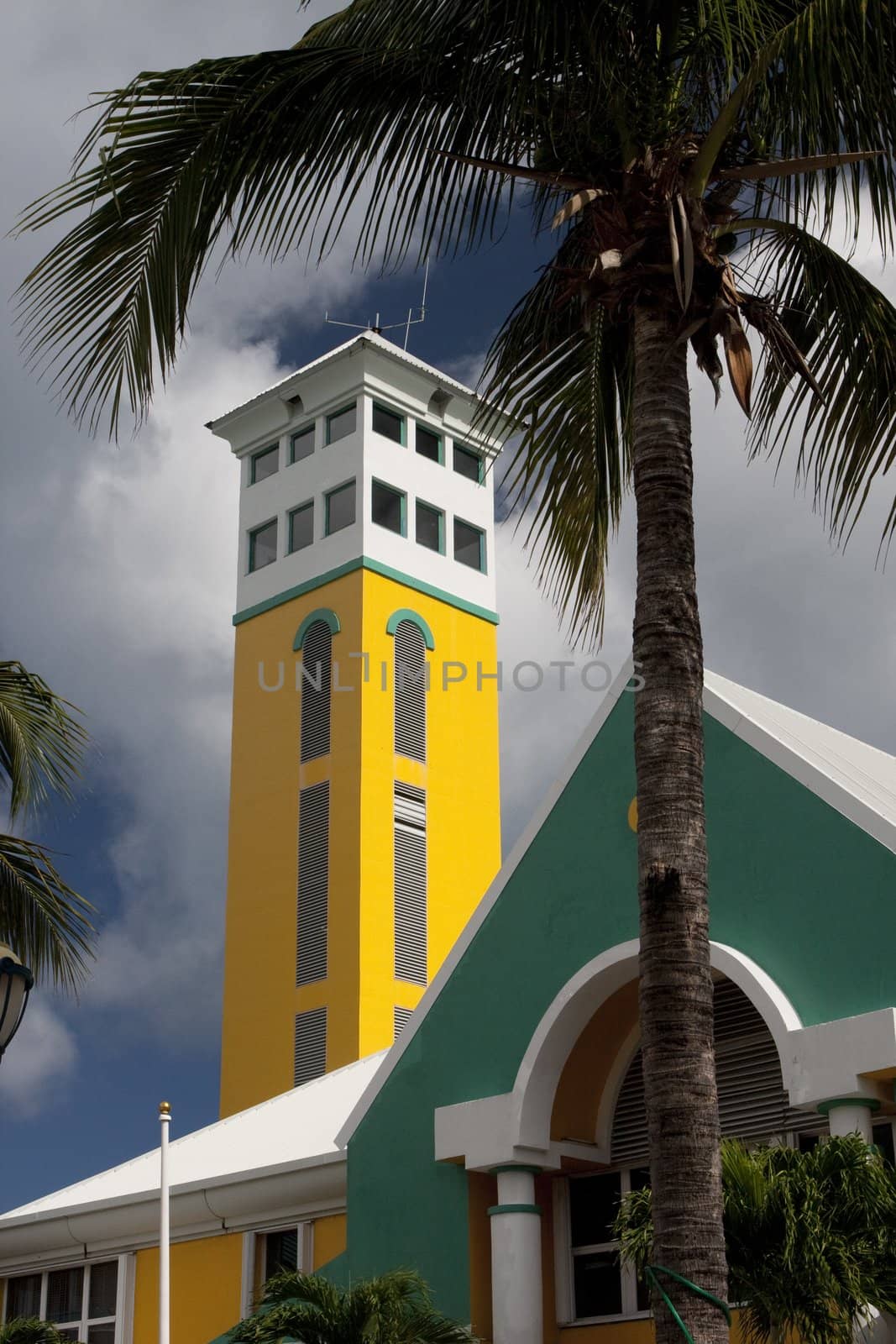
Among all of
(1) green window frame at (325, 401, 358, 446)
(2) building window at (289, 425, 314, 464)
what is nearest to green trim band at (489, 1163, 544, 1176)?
(1) green window frame at (325, 401, 358, 446)

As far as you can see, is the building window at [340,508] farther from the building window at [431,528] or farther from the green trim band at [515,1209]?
the green trim band at [515,1209]

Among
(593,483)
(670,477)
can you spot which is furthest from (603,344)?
(670,477)

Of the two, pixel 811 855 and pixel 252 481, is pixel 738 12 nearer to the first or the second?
pixel 811 855

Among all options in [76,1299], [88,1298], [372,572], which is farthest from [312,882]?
[88,1298]

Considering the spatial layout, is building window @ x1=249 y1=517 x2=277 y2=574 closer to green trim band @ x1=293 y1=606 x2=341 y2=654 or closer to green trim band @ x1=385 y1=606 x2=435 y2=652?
green trim band @ x1=293 y1=606 x2=341 y2=654

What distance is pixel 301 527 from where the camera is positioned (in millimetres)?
49750

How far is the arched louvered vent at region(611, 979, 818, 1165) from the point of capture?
1352 centimetres

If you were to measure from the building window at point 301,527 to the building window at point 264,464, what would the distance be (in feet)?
5.61

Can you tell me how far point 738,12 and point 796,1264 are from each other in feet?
22.0

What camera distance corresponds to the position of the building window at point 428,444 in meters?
49.4

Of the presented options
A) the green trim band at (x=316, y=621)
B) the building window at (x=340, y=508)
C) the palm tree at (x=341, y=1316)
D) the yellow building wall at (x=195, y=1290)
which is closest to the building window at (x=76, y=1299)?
the yellow building wall at (x=195, y=1290)

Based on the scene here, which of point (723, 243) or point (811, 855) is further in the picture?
point (811, 855)

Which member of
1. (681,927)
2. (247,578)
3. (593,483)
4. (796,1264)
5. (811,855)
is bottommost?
(796,1264)

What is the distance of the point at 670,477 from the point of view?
9172mm
